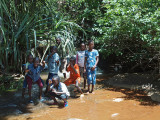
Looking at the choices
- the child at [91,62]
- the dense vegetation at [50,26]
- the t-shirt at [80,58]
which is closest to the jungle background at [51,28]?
the dense vegetation at [50,26]

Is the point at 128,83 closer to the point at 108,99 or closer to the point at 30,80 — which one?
the point at 108,99

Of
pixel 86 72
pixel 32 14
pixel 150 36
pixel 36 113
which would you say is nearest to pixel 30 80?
pixel 36 113

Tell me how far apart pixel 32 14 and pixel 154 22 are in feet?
10.2

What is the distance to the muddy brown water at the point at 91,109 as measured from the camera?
10.9ft

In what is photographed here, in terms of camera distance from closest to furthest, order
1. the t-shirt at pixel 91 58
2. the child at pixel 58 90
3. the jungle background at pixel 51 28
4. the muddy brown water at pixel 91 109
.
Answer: the muddy brown water at pixel 91 109 → the child at pixel 58 90 → the jungle background at pixel 51 28 → the t-shirt at pixel 91 58

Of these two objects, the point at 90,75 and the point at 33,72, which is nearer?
the point at 33,72

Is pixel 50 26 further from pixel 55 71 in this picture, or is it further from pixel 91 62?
pixel 91 62

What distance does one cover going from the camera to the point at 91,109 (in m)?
3.72

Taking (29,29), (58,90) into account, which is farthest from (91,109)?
(29,29)

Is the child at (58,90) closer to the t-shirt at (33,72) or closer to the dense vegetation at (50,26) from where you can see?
the t-shirt at (33,72)

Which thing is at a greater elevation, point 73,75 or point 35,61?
point 35,61

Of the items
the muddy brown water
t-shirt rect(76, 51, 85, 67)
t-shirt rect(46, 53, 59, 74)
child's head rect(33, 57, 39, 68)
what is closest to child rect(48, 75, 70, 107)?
the muddy brown water

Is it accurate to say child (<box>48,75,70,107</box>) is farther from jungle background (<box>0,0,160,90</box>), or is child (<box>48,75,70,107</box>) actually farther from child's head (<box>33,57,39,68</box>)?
jungle background (<box>0,0,160,90</box>)

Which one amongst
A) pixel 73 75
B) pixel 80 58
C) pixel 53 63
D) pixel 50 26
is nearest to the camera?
pixel 53 63
